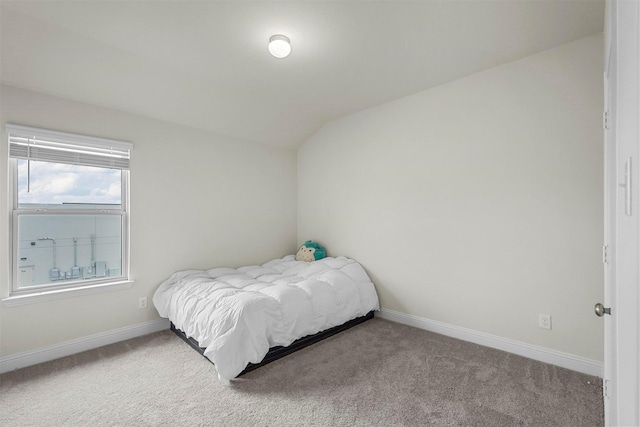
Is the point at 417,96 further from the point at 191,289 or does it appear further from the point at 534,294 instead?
the point at 191,289

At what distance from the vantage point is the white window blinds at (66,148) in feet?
7.98

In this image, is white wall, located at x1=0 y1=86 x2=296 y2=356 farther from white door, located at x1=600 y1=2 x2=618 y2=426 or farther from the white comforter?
white door, located at x1=600 y1=2 x2=618 y2=426

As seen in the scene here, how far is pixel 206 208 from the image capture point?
3.59 meters

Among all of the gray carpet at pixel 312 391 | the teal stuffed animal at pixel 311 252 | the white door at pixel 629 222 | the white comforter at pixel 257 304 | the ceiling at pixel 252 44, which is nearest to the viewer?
the white door at pixel 629 222

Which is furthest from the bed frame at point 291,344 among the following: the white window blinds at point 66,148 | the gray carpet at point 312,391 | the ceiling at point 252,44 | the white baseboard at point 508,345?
the ceiling at point 252,44

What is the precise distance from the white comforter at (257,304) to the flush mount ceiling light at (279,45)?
1948mm

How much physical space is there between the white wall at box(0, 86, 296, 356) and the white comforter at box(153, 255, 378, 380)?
0.99 feet

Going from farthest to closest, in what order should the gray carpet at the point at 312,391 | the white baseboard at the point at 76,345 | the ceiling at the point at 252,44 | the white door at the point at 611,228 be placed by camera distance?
the white baseboard at the point at 76,345 → the ceiling at the point at 252,44 → the gray carpet at the point at 312,391 → the white door at the point at 611,228

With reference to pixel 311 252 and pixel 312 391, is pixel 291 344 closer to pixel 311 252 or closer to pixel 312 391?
pixel 312 391

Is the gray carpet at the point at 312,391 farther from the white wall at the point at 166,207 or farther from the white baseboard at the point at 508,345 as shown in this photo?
the white wall at the point at 166,207

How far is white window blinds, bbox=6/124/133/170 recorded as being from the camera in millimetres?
2434

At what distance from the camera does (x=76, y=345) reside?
2639 millimetres

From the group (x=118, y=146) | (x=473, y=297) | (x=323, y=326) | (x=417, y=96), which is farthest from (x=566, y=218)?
(x=118, y=146)

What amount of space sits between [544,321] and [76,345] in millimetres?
4037
